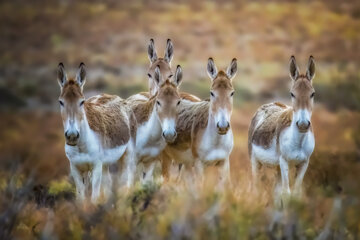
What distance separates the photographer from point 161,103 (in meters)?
13.1

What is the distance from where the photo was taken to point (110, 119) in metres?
13.2

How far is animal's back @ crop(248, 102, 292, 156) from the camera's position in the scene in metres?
13.4

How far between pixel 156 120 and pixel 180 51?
128 ft

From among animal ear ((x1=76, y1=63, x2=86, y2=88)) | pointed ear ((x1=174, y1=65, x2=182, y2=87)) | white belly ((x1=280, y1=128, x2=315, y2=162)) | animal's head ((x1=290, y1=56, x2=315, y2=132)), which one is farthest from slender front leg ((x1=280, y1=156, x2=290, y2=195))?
animal ear ((x1=76, y1=63, x2=86, y2=88))

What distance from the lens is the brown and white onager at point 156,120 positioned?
13.0 m

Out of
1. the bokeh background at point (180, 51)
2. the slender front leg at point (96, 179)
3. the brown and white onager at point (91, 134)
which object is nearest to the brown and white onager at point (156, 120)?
the brown and white onager at point (91, 134)

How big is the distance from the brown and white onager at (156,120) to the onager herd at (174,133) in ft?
0.05

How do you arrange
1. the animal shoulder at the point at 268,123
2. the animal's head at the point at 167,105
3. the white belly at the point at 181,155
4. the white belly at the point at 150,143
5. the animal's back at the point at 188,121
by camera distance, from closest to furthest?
the animal's head at the point at 167,105 → the animal shoulder at the point at 268,123 → the animal's back at the point at 188,121 → the white belly at the point at 150,143 → the white belly at the point at 181,155

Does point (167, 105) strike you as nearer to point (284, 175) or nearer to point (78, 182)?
point (78, 182)

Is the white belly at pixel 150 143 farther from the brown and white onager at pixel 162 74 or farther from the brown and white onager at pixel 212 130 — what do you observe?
the brown and white onager at pixel 162 74

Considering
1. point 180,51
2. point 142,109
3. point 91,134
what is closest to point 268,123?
point 142,109

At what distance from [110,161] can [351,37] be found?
4469 cm

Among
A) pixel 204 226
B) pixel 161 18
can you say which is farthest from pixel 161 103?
pixel 161 18

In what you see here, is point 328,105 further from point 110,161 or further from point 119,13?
point 110,161
